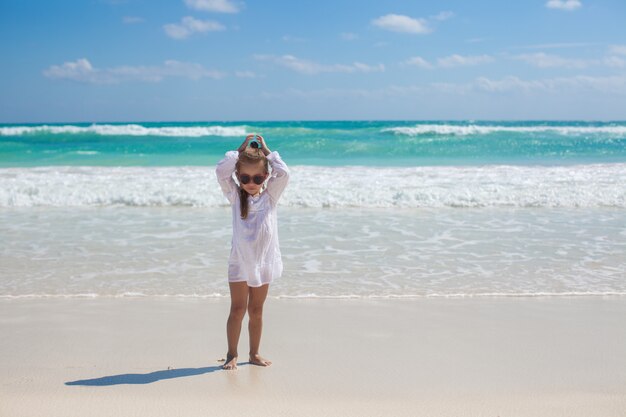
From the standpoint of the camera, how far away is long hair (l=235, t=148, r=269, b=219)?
141 inches

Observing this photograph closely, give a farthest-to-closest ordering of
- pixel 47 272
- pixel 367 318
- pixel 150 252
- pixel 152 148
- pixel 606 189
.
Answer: pixel 152 148 < pixel 606 189 < pixel 150 252 < pixel 47 272 < pixel 367 318

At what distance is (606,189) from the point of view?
13141 mm

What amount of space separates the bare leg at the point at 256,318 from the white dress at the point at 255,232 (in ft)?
0.33

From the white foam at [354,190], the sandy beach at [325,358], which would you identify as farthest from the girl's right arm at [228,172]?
the white foam at [354,190]

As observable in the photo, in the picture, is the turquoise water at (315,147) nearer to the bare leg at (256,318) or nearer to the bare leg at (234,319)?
the bare leg at (256,318)

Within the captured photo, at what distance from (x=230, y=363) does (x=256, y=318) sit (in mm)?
306

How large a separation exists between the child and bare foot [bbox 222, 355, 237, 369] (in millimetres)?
363

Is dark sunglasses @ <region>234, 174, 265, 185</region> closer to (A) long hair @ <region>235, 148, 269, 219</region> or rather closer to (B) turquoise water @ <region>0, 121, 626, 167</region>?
(A) long hair @ <region>235, 148, 269, 219</region>

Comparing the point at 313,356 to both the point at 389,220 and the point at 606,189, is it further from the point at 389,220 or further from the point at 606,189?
the point at 606,189

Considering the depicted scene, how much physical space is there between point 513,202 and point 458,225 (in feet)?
9.69

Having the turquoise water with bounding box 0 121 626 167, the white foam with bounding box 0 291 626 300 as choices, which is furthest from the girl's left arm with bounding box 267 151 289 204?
the turquoise water with bounding box 0 121 626 167

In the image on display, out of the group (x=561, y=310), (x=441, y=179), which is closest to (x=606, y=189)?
(x=441, y=179)

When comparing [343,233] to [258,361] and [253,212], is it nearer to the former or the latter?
[258,361]

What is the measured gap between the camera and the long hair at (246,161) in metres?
3.58
